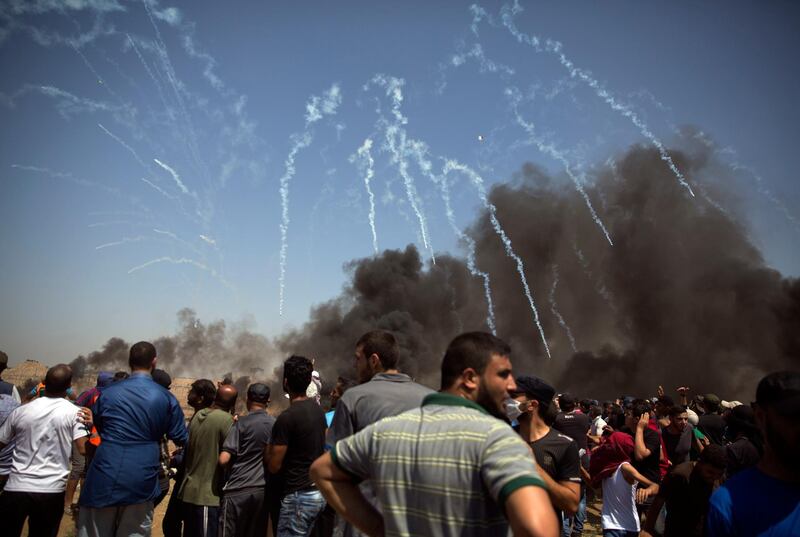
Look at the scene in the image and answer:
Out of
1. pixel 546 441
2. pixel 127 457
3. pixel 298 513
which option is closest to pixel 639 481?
pixel 546 441

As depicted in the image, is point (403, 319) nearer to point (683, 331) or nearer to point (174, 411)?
point (683, 331)

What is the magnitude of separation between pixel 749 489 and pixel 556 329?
154ft

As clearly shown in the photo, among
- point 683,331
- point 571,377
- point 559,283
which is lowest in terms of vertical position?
point 571,377

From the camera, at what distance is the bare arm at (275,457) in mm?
4465

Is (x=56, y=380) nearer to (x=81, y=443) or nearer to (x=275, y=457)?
(x=81, y=443)

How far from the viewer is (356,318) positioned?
4634 centimetres

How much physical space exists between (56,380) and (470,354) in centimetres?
485

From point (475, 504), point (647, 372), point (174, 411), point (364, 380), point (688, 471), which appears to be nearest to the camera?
point (475, 504)

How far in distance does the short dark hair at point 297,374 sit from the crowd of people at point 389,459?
0.04ft

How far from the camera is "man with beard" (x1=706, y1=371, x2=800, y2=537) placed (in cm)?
220

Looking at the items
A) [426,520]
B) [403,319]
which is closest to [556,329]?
[403,319]

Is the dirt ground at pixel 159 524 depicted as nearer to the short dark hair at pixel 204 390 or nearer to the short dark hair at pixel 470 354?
the short dark hair at pixel 204 390

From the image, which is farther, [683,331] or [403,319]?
[403,319]

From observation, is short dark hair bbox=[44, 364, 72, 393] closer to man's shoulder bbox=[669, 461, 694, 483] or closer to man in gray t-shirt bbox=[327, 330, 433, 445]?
man in gray t-shirt bbox=[327, 330, 433, 445]
